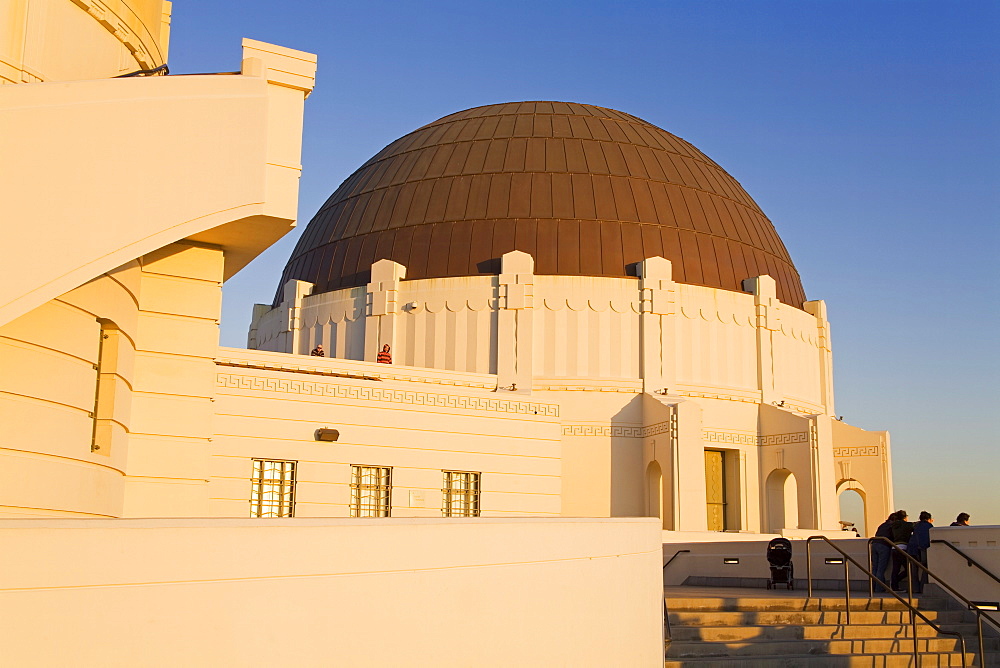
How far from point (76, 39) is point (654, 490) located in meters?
22.3

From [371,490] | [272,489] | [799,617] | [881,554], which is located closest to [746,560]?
[881,554]

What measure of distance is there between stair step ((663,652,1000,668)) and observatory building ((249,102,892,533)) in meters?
15.2

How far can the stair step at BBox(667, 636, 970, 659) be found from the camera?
13.1 meters

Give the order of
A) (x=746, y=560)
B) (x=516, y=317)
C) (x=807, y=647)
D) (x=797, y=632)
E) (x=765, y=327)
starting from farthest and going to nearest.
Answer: (x=765, y=327) → (x=516, y=317) → (x=746, y=560) → (x=797, y=632) → (x=807, y=647)

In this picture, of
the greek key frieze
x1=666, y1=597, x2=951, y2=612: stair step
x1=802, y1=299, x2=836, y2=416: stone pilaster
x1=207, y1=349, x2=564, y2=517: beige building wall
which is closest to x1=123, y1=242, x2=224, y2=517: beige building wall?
x1=666, y1=597, x2=951, y2=612: stair step

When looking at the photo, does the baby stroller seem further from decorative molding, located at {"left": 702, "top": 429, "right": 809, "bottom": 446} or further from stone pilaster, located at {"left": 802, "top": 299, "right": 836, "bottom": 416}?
stone pilaster, located at {"left": 802, "top": 299, "right": 836, "bottom": 416}

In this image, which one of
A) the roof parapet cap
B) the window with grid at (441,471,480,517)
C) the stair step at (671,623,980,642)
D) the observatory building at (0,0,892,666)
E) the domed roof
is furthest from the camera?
the domed roof

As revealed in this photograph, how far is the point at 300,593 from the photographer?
7.65 m

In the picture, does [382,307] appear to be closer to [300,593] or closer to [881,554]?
[881,554]

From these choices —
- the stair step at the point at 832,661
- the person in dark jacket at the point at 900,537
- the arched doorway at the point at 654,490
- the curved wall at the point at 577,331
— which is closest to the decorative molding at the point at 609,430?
the arched doorway at the point at 654,490

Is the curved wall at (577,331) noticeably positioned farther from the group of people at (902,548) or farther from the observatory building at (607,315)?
the group of people at (902,548)

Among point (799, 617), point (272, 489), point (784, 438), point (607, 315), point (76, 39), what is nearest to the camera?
point (76, 39)

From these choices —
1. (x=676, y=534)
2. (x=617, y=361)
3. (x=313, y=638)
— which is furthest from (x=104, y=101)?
(x=617, y=361)

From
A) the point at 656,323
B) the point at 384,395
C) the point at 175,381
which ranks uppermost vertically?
the point at 656,323
